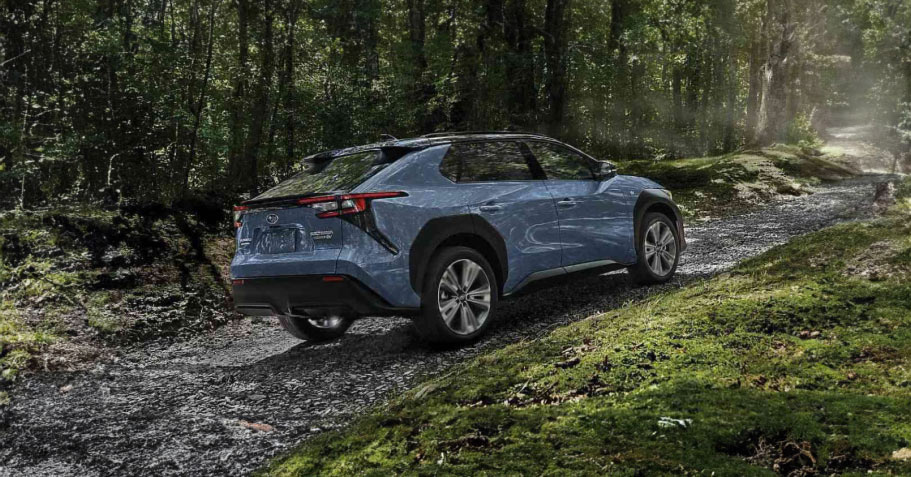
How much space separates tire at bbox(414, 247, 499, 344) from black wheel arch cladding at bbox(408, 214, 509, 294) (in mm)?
102

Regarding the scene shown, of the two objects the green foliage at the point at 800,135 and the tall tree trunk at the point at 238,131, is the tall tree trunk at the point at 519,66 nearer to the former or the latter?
the tall tree trunk at the point at 238,131

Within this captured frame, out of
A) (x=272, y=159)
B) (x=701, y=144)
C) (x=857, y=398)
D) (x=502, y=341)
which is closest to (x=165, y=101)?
(x=272, y=159)

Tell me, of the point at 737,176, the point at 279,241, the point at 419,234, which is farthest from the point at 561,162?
the point at 737,176

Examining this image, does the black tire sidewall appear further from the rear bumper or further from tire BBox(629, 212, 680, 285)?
the rear bumper

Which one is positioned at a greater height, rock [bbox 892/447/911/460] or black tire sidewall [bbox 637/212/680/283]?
black tire sidewall [bbox 637/212/680/283]

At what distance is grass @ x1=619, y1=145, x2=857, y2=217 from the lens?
1568 cm

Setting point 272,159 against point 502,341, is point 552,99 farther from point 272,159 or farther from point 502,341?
point 502,341

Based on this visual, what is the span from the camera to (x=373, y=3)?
1950 cm

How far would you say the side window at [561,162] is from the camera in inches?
279

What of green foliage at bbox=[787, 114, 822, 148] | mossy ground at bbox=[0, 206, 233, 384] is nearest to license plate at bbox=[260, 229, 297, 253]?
mossy ground at bbox=[0, 206, 233, 384]

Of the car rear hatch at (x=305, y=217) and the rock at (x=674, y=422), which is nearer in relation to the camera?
the rock at (x=674, y=422)

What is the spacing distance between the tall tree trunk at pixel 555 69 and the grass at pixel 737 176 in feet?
10.7

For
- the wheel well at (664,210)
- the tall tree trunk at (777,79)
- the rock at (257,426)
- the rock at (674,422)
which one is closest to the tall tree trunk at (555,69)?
the tall tree trunk at (777,79)

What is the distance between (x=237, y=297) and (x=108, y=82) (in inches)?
401
